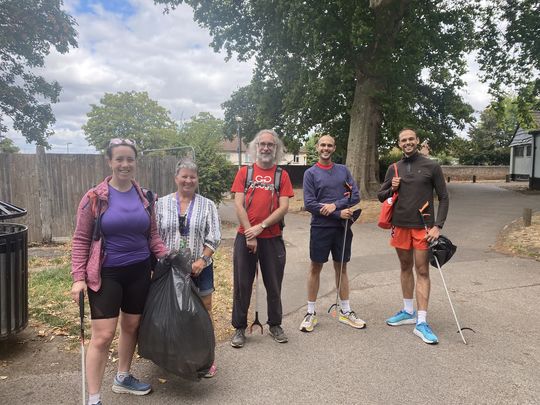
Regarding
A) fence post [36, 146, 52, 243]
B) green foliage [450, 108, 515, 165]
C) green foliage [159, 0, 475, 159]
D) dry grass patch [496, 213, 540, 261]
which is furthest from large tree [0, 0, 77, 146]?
green foliage [450, 108, 515, 165]

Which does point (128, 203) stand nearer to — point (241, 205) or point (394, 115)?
point (241, 205)

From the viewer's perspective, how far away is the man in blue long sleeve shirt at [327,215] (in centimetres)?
432

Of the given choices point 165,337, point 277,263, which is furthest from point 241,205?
point 165,337

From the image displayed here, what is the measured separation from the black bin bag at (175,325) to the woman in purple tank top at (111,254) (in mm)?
125

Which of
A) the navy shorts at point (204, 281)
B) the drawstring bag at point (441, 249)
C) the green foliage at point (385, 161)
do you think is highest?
the green foliage at point (385, 161)

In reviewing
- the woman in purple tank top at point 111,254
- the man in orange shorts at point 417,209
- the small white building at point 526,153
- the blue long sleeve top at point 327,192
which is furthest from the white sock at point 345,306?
the small white building at point 526,153

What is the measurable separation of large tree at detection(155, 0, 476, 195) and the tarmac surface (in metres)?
10.2

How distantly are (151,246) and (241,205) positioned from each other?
1010 millimetres

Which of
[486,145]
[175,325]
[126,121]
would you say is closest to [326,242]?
[175,325]

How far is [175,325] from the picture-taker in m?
2.90

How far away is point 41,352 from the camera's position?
12.3 ft

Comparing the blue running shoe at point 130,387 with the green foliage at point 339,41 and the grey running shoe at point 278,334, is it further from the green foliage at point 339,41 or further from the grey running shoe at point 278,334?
the green foliage at point 339,41

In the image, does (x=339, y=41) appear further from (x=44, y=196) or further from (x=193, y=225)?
(x=193, y=225)

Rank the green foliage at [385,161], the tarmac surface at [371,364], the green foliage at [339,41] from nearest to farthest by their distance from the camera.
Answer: the tarmac surface at [371,364]
the green foliage at [339,41]
the green foliage at [385,161]
